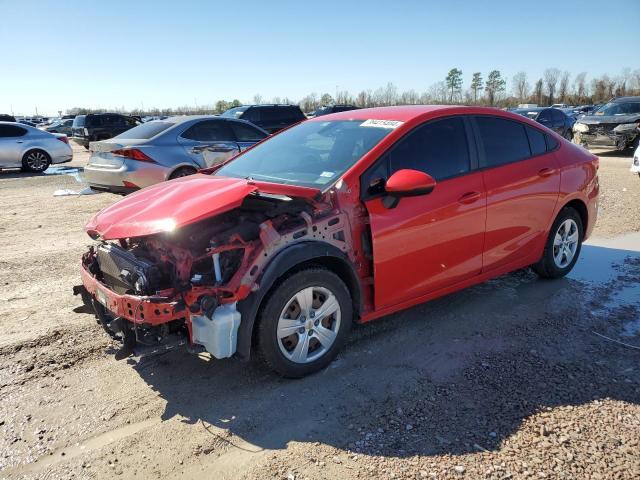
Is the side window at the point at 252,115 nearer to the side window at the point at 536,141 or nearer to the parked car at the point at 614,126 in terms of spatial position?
the parked car at the point at 614,126

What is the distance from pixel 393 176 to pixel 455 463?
71.7 inches

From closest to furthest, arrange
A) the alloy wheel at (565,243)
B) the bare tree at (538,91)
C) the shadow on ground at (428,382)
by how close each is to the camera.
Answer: the shadow on ground at (428,382) < the alloy wheel at (565,243) < the bare tree at (538,91)

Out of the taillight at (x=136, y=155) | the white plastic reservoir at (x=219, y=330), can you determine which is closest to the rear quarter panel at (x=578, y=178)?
the white plastic reservoir at (x=219, y=330)

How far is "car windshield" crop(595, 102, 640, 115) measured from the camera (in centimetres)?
1844

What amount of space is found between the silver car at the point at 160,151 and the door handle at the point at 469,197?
5776mm

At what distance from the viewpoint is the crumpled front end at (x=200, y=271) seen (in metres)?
3.01

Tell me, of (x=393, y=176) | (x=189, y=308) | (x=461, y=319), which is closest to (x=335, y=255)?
(x=393, y=176)

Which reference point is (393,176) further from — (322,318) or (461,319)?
(461,319)

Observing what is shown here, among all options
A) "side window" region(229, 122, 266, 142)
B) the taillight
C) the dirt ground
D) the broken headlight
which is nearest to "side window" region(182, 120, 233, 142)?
"side window" region(229, 122, 266, 142)

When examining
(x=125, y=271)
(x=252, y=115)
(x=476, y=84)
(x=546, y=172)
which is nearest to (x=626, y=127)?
(x=252, y=115)

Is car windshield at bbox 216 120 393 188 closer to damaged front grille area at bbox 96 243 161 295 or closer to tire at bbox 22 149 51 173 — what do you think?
damaged front grille area at bbox 96 243 161 295

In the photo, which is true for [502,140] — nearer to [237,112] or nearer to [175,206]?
[175,206]

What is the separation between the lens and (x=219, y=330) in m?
2.99

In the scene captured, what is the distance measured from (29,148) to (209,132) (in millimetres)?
9310
